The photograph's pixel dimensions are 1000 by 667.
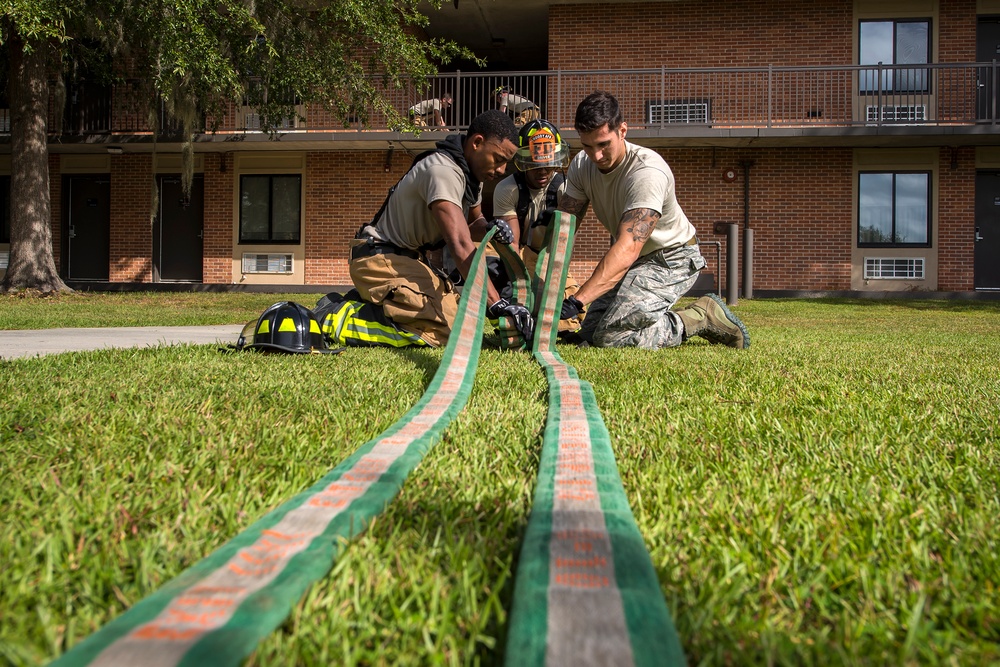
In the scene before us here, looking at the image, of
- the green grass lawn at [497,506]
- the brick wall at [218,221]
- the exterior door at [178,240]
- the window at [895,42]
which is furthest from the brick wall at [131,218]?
the green grass lawn at [497,506]

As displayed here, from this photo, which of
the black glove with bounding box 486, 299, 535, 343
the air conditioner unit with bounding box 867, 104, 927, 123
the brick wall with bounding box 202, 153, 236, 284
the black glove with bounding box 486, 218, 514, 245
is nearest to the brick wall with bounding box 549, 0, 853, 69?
the air conditioner unit with bounding box 867, 104, 927, 123

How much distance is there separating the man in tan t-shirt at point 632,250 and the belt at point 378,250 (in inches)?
44.3

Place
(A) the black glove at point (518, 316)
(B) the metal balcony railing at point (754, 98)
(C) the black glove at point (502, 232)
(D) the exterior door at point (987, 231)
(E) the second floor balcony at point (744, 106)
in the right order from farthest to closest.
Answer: (D) the exterior door at point (987, 231) → (B) the metal balcony railing at point (754, 98) → (E) the second floor balcony at point (744, 106) → (A) the black glove at point (518, 316) → (C) the black glove at point (502, 232)

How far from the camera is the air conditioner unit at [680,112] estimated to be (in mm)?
15859

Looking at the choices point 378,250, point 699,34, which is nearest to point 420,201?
point 378,250

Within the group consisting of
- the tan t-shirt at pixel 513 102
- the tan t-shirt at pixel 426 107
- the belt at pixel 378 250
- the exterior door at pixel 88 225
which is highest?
the tan t-shirt at pixel 426 107

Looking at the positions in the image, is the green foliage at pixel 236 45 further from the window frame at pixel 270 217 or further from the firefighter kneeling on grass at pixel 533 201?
the firefighter kneeling on grass at pixel 533 201

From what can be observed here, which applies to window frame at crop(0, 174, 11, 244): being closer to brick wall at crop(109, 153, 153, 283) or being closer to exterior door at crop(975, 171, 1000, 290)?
brick wall at crop(109, 153, 153, 283)

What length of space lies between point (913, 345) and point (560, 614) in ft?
17.6

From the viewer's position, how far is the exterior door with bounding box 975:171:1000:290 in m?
16.2

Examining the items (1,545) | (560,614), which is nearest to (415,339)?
(1,545)

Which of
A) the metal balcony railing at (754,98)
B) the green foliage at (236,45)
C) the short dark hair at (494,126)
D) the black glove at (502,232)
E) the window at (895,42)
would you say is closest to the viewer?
the black glove at (502,232)

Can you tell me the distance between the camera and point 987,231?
16.4 m

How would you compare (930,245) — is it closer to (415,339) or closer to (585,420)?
(415,339)
